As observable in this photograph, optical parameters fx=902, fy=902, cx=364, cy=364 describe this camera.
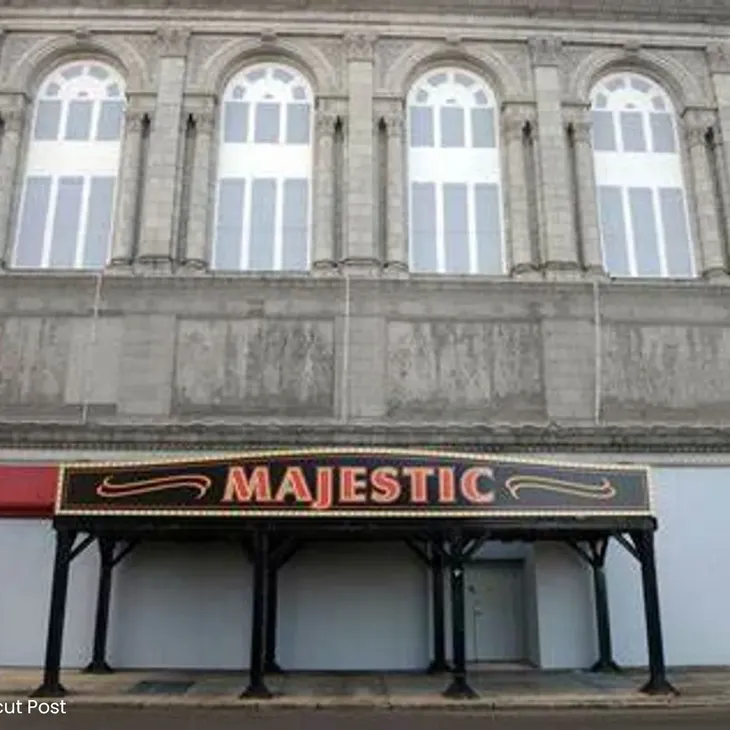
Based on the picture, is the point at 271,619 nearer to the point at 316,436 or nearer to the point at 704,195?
the point at 316,436

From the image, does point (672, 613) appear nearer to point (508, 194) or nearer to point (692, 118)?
point (508, 194)

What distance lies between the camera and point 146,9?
82.2ft

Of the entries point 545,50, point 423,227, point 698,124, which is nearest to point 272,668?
point 423,227

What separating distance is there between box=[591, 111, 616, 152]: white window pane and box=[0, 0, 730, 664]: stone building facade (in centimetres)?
16

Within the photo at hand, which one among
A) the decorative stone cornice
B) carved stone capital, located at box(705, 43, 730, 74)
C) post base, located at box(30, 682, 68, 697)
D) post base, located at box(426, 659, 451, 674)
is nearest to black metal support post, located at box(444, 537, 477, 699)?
post base, located at box(426, 659, 451, 674)

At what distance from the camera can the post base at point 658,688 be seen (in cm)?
1631

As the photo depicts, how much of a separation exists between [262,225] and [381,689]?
39.6 ft

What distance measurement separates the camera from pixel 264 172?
24047 mm

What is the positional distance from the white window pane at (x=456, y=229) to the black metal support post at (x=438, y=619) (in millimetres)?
7479

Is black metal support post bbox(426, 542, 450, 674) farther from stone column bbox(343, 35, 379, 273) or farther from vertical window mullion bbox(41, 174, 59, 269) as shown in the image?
vertical window mullion bbox(41, 174, 59, 269)

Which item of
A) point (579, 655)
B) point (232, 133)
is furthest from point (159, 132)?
point (579, 655)

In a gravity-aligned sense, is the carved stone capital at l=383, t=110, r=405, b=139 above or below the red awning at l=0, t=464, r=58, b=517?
above

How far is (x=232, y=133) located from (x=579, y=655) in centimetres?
1592

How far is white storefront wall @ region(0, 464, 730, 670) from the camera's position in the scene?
2038 centimetres
